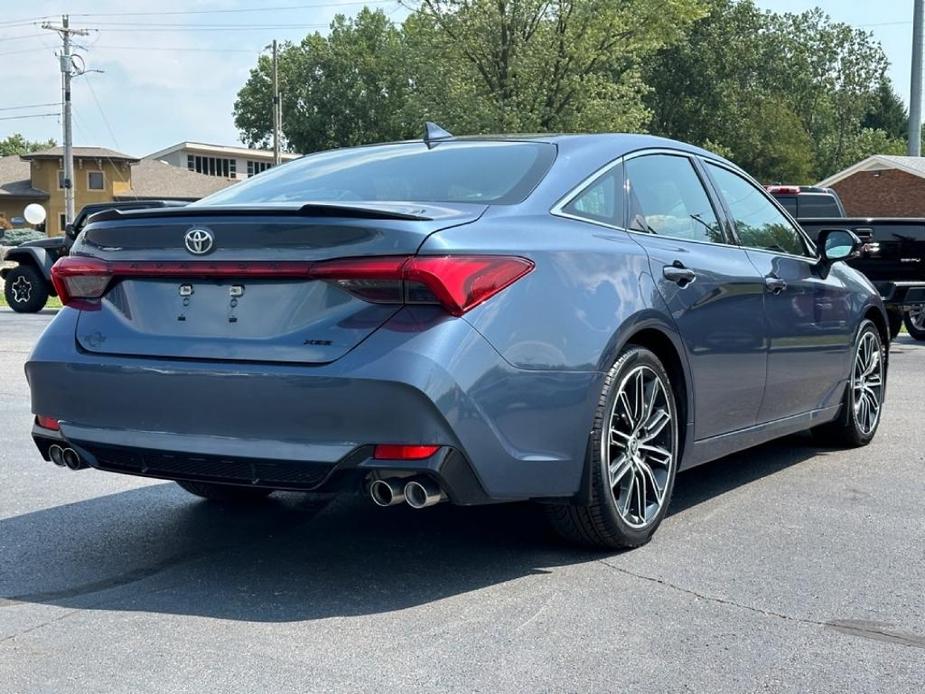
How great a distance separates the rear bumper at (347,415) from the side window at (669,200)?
3.28 ft

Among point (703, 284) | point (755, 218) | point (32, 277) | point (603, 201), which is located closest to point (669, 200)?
point (703, 284)

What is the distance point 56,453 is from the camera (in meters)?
4.31

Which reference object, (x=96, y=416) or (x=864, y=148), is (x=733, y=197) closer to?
(x=96, y=416)

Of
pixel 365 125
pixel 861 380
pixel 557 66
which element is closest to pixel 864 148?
pixel 365 125

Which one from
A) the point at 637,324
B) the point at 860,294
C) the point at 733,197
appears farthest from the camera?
the point at 860,294

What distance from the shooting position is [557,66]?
137ft

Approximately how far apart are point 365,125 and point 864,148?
A: 114ft

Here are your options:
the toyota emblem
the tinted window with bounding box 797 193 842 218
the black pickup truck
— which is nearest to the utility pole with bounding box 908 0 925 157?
the tinted window with bounding box 797 193 842 218

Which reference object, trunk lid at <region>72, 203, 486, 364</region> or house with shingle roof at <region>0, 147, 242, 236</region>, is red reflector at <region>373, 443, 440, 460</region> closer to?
trunk lid at <region>72, 203, 486, 364</region>

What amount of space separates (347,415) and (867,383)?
13.6 ft

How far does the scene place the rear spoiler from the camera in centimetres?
383

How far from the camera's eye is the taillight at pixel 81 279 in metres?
4.28

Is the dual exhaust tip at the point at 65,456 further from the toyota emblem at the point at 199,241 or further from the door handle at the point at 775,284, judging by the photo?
the door handle at the point at 775,284

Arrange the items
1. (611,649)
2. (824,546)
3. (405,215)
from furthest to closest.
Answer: (824,546), (405,215), (611,649)
